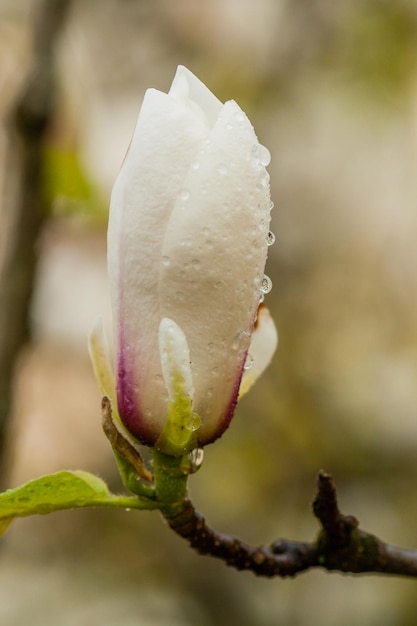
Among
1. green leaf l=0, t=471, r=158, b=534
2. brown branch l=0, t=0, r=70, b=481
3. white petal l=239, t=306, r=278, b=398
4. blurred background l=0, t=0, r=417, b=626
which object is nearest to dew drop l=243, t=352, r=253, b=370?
white petal l=239, t=306, r=278, b=398

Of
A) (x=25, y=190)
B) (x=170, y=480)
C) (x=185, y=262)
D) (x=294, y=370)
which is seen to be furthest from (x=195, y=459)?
(x=294, y=370)

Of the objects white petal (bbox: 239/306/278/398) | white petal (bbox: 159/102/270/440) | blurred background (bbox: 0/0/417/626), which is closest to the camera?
white petal (bbox: 159/102/270/440)

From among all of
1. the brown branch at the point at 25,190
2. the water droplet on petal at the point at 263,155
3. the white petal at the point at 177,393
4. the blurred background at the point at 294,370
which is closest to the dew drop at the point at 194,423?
the white petal at the point at 177,393

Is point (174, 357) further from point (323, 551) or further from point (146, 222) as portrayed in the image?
point (323, 551)

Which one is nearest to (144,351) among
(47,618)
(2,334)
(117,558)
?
(2,334)

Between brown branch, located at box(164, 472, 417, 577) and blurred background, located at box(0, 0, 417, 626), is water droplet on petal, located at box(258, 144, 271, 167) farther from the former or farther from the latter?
blurred background, located at box(0, 0, 417, 626)
